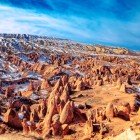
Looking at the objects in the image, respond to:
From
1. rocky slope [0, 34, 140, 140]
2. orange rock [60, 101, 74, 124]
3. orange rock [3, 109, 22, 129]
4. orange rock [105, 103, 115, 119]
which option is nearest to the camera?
rocky slope [0, 34, 140, 140]

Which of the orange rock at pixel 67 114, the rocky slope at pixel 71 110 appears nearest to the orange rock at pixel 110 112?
the rocky slope at pixel 71 110

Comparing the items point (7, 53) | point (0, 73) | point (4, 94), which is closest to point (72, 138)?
point (4, 94)

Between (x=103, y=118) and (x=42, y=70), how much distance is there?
275 ft

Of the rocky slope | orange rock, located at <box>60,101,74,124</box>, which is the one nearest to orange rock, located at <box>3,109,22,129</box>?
the rocky slope

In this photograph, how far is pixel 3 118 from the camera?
51.0 m

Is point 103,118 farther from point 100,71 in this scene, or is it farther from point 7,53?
point 7,53

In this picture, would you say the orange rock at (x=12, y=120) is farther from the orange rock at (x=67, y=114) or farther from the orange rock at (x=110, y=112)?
the orange rock at (x=110, y=112)

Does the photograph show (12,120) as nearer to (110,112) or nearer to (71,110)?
(71,110)

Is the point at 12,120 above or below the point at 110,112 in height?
below

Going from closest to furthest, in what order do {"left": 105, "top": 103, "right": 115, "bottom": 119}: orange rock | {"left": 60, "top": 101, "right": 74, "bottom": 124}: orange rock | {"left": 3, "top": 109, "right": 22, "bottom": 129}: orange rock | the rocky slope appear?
the rocky slope, {"left": 3, "top": 109, "right": 22, "bottom": 129}: orange rock, {"left": 60, "top": 101, "right": 74, "bottom": 124}: orange rock, {"left": 105, "top": 103, "right": 115, "bottom": 119}: orange rock

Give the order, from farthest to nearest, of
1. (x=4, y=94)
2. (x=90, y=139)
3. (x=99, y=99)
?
1. (x=4, y=94)
2. (x=99, y=99)
3. (x=90, y=139)

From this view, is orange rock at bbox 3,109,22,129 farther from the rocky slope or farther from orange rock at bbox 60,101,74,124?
orange rock at bbox 60,101,74,124

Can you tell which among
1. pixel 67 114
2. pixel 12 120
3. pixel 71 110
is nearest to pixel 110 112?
pixel 71 110

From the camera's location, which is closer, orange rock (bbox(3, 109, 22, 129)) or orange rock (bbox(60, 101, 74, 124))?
orange rock (bbox(3, 109, 22, 129))
